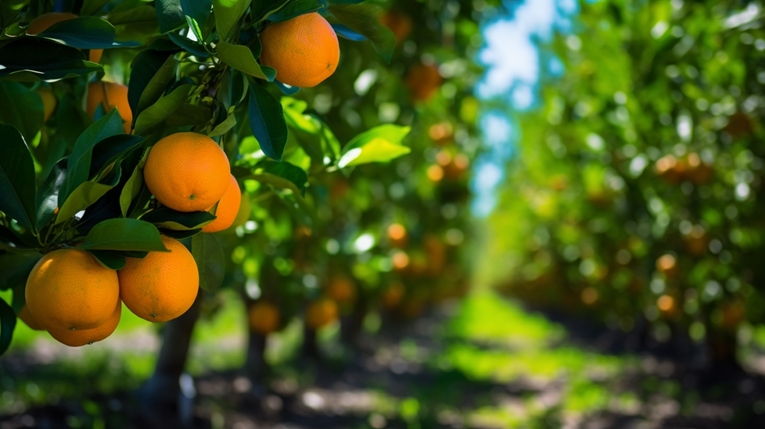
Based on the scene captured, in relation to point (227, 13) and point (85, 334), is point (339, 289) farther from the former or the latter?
point (227, 13)

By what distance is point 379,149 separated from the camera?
1.13 metres

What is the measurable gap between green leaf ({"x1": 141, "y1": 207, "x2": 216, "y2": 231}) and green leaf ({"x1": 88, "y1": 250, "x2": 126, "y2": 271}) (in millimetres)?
77

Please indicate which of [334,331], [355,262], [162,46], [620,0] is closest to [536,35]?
[620,0]

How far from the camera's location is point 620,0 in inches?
99.1

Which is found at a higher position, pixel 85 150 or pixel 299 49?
pixel 299 49

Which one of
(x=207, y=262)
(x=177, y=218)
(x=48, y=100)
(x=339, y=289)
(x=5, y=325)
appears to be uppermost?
(x=177, y=218)

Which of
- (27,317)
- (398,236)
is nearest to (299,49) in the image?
(27,317)

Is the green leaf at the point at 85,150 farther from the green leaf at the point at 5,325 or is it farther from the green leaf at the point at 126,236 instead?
the green leaf at the point at 5,325

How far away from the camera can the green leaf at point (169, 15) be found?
821 mm

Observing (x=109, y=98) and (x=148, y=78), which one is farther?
(x=109, y=98)

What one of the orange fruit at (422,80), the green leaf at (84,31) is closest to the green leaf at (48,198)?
the green leaf at (84,31)

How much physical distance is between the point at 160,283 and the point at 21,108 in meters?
0.51

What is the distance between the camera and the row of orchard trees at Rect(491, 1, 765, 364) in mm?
2438

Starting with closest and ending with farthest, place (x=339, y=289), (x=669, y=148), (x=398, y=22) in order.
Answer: (x=398, y=22)
(x=669, y=148)
(x=339, y=289)
